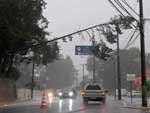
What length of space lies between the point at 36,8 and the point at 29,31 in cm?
297

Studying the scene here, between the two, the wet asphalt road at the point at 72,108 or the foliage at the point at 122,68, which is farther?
the foliage at the point at 122,68

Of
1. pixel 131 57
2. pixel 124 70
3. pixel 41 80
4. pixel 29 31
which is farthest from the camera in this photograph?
pixel 41 80

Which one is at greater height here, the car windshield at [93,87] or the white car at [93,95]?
the car windshield at [93,87]

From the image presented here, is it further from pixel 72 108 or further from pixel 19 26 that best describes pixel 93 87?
pixel 72 108

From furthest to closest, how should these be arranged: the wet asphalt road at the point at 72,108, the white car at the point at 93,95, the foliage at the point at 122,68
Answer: the foliage at the point at 122,68 → the white car at the point at 93,95 → the wet asphalt road at the point at 72,108

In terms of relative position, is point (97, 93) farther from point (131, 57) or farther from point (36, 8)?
point (131, 57)

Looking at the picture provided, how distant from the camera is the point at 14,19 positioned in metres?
55.2

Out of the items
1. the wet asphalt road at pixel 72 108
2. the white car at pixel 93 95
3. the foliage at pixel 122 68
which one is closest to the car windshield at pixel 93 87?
the white car at pixel 93 95

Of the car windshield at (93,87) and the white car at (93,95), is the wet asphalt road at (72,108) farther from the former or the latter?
the car windshield at (93,87)

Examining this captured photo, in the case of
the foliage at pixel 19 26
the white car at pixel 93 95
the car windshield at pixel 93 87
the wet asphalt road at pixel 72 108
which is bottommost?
the wet asphalt road at pixel 72 108

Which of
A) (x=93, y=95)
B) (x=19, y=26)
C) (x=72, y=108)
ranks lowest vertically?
(x=72, y=108)

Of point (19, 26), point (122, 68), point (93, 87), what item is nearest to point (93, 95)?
point (93, 87)

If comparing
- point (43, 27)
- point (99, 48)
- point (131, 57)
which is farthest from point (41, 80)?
point (99, 48)

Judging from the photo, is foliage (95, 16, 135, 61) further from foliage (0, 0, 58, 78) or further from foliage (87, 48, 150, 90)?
foliage (87, 48, 150, 90)
